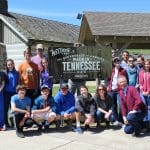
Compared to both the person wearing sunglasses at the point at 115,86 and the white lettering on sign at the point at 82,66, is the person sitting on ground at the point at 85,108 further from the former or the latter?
the white lettering on sign at the point at 82,66

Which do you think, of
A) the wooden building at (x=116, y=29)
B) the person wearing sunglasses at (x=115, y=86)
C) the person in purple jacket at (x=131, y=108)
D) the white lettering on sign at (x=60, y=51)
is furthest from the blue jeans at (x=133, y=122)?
the wooden building at (x=116, y=29)

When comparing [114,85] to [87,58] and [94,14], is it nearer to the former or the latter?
[87,58]

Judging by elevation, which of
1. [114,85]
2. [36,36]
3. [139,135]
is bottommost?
[139,135]

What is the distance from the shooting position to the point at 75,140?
9023 millimetres

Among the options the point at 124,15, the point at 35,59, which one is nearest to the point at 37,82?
the point at 35,59

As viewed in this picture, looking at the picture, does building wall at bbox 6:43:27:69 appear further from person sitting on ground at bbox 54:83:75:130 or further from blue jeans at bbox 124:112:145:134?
blue jeans at bbox 124:112:145:134

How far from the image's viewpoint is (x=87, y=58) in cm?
1254

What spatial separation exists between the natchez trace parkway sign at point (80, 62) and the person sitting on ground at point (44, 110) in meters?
1.94

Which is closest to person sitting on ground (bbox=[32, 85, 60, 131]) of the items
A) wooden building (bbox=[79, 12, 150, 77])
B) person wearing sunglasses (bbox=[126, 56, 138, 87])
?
person wearing sunglasses (bbox=[126, 56, 138, 87])

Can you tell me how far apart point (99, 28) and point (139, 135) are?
59.3 feet

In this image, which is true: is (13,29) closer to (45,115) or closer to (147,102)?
(45,115)

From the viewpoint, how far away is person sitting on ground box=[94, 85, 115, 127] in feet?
32.4

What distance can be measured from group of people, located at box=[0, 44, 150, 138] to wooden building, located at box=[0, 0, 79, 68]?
73.3 ft

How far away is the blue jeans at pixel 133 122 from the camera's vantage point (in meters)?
9.13
